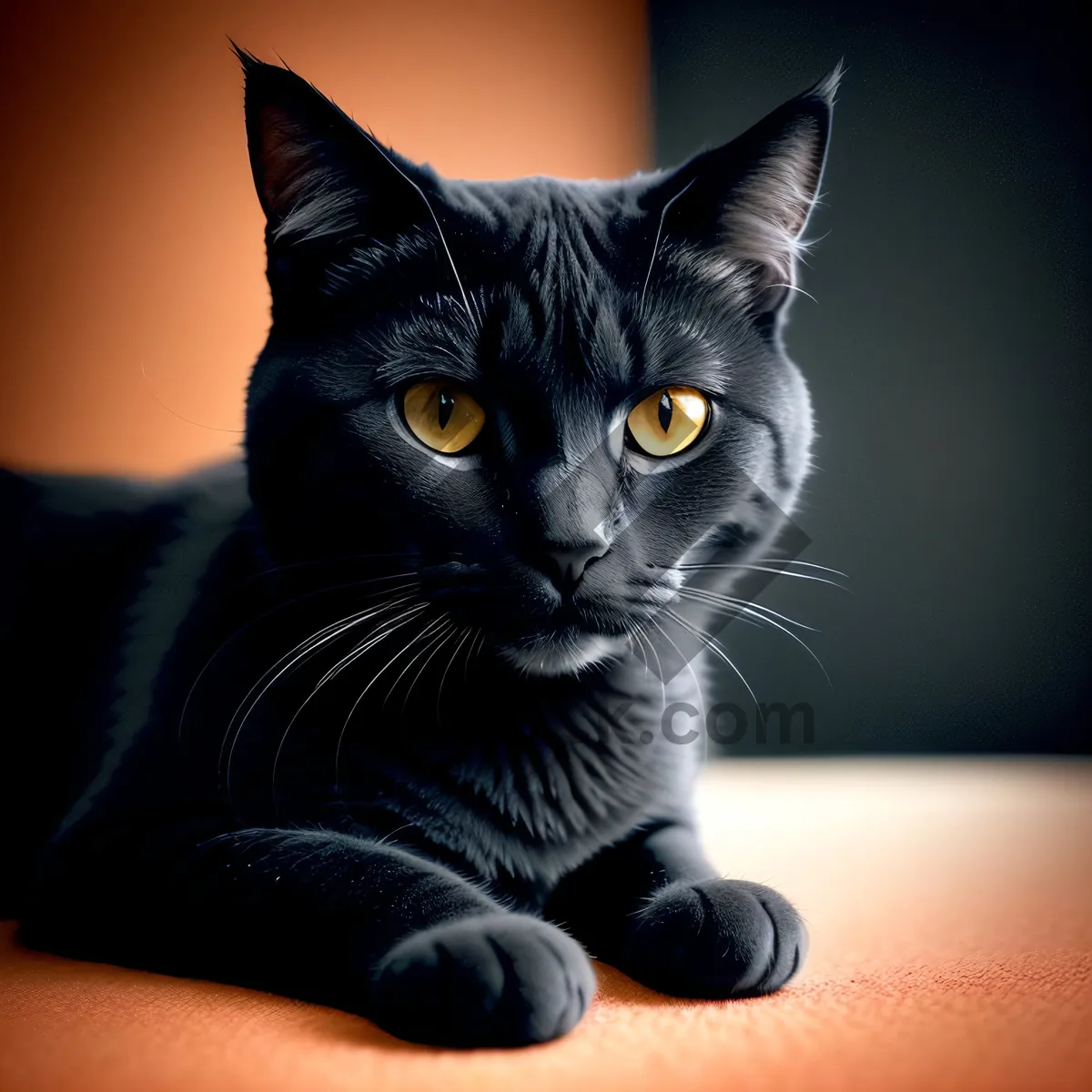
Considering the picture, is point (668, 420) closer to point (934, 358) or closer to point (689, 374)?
point (689, 374)

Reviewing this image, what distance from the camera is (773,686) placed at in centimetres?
170

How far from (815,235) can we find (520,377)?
3.21 feet

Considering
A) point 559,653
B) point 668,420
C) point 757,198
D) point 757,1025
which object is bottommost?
point 757,1025

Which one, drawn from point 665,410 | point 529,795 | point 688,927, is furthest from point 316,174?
point 688,927

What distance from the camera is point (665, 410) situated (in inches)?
31.0

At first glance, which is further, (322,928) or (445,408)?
(445,408)

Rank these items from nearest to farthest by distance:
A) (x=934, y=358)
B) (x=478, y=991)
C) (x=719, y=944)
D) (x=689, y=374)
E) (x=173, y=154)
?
(x=478, y=991), (x=719, y=944), (x=689, y=374), (x=173, y=154), (x=934, y=358)

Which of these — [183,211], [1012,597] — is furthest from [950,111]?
[183,211]

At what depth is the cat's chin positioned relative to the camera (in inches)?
29.0

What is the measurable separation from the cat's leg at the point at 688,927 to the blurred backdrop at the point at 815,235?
22.6 inches

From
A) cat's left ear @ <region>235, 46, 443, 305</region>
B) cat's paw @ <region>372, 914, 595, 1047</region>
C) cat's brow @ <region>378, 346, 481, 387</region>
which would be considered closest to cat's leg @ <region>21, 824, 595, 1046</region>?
cat's paw @ <region>372, 914, 595, 1047</region>

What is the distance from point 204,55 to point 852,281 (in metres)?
0.97

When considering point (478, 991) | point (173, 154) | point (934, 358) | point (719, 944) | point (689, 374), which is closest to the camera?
point (478, 991)

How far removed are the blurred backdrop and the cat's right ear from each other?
386 mm
